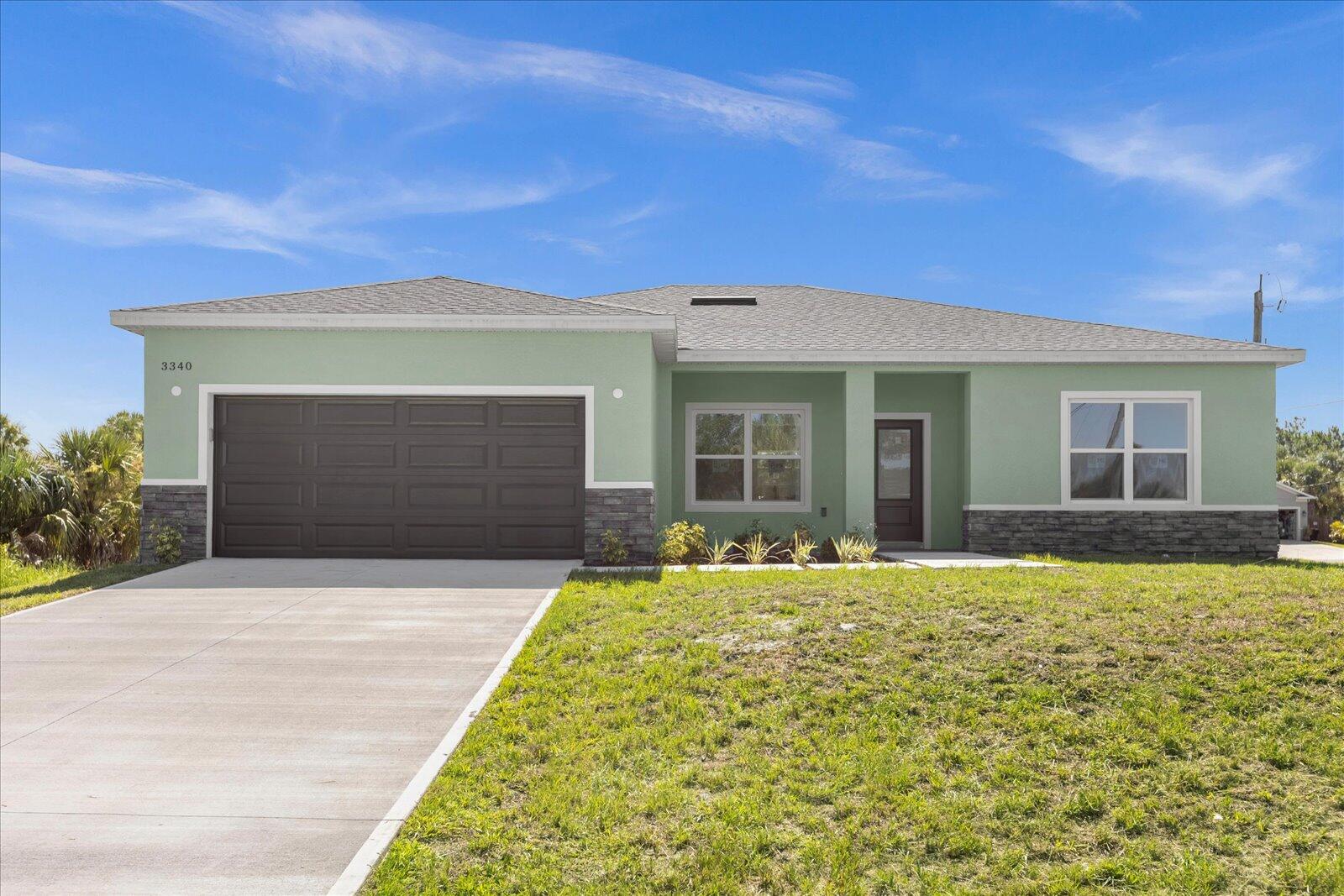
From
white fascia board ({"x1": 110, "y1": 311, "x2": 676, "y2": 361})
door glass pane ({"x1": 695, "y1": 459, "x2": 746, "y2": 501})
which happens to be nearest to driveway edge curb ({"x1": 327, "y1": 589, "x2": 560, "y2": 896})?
white fascia board ({"x1": 110, "y1": 311, "x2": 676, "y2": 361})

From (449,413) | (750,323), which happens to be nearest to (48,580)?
(449,413)

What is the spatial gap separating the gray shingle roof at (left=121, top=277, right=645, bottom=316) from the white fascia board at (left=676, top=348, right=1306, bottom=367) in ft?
7.91

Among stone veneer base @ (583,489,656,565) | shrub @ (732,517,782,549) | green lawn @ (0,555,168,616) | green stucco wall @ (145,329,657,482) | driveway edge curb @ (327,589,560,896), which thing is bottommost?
driveway edge curb @ (327,589,560,896)

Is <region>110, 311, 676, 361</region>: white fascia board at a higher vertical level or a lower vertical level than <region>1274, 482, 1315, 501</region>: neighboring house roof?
higher

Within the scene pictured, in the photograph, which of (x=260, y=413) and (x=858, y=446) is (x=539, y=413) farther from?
(x=858, y=446)

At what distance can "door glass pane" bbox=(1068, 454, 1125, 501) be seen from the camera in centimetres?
1362

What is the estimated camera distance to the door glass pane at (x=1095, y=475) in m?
13.6

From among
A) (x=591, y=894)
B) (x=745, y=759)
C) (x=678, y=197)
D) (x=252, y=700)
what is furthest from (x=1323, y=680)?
(x=678, y=197)

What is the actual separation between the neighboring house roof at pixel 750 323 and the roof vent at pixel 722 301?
0.29 metres

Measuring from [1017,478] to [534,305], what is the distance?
8472 mm

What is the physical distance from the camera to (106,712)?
18.4ft

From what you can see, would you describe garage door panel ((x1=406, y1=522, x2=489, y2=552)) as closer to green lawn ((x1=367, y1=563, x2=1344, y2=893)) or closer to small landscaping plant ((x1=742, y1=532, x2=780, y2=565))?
small landscaping plant ((x1=742, y1=532, x2=780, y2=565))

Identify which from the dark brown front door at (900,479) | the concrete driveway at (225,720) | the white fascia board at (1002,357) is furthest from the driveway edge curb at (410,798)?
the dark brown front door at (900,479)

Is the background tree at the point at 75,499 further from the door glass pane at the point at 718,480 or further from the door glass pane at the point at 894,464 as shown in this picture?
the door glass pane at the point at 894,464
